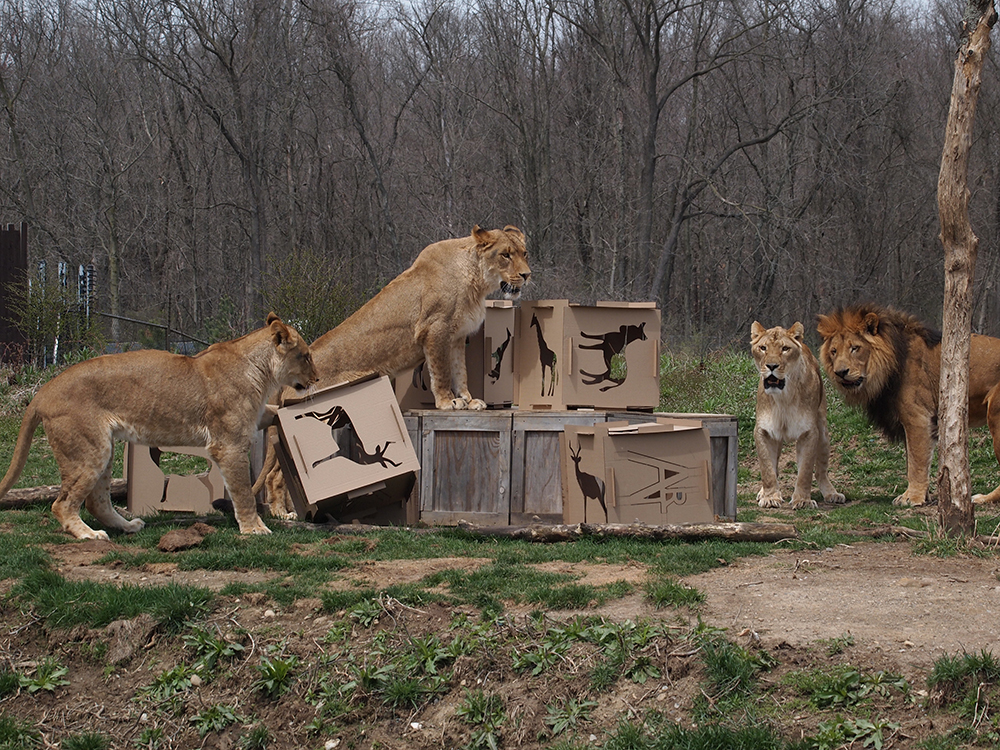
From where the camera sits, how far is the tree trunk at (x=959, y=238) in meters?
7.18

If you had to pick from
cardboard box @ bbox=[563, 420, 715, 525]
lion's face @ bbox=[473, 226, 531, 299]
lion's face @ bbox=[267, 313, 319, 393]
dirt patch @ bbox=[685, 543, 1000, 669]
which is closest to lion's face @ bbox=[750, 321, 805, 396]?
cardboard box @ bbox=[563, 420, 715, 525]

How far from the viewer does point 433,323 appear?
29.9ft

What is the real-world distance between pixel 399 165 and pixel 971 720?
90.2 ft

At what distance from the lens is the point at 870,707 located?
4645 mm

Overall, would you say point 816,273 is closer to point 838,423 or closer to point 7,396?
point 838,423

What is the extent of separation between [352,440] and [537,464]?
1.58 meters

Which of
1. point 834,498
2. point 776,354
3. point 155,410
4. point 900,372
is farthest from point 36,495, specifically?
point 900,372

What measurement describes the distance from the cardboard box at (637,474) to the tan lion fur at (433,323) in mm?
1399

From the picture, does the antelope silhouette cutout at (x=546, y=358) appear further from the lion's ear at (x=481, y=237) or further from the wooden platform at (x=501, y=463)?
the lion's ear at (x=481, y=237)

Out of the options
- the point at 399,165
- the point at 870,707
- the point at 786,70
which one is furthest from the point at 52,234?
the point at 870,707

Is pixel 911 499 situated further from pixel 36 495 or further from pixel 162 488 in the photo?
pixel 36 495

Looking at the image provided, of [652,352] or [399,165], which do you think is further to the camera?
[399,165]

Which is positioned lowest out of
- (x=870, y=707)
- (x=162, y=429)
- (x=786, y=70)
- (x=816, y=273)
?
(x=870, y=707)

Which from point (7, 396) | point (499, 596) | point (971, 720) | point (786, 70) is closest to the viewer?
point (971, 720)
